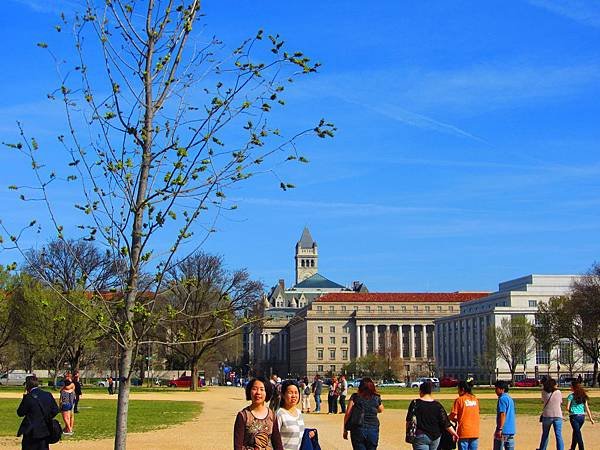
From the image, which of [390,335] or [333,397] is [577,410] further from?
[390,335]

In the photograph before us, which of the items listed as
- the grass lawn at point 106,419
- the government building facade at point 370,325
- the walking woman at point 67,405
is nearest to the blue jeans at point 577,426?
the grass lawn at point 106,419

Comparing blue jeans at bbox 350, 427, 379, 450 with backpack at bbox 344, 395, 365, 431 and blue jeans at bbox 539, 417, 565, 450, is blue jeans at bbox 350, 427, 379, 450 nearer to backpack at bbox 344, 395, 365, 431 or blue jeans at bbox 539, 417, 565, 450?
backpack at bbox 344, 395, 365, 431

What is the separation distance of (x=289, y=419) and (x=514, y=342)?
103m

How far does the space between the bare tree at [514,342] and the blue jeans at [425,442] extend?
9701 centimetres

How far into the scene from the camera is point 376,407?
14.0 metres

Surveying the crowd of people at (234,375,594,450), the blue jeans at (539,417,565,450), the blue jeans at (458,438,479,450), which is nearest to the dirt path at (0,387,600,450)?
the blue jeans at (539,417,565,450)

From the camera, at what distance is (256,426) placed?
923 cm

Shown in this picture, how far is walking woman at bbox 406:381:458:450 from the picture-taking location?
13188 millimetres

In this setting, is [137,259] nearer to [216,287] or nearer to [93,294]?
[93,294]

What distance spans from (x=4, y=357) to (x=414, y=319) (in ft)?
343

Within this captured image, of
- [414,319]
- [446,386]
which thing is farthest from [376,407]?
[414,319]

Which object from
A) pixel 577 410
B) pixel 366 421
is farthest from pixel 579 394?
pixel 366 421

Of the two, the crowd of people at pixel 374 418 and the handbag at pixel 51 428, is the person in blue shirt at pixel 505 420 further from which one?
the handbag at pixel 51 428

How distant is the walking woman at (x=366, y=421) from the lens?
13820mm
